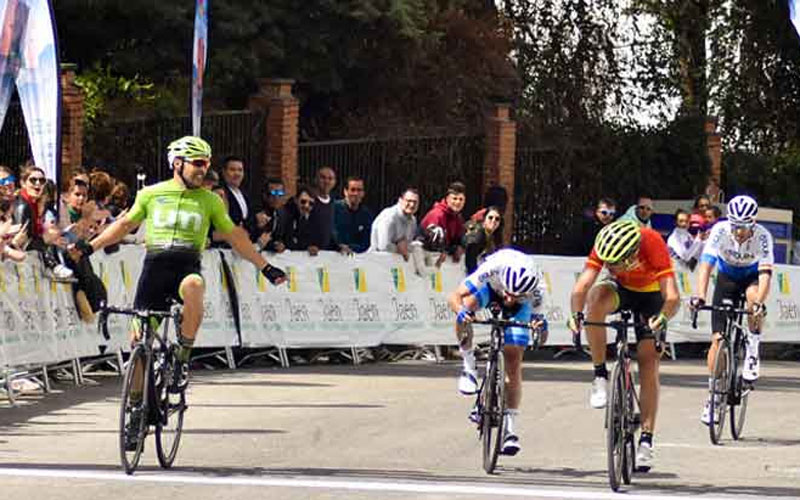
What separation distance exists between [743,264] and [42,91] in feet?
24.7

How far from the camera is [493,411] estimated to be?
A: 1403 cm

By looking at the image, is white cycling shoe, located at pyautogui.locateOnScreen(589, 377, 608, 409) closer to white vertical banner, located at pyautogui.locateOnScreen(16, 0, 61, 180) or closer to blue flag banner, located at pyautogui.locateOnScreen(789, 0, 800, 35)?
white vertical banner, located at pyautogui.locateOnScreen(16, 0, 61, 180)

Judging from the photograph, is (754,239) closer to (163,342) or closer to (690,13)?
(163,342)

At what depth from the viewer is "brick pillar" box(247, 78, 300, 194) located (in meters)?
30.3

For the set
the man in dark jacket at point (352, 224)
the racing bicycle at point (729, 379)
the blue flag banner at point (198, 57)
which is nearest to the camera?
the racing bicycle at point (729, 379)

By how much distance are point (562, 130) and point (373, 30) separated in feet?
22.0

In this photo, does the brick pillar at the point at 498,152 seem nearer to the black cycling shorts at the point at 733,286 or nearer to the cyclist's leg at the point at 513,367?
the black cycling shorts at the point at 733,286

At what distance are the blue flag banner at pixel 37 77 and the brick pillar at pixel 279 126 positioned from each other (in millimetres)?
8794

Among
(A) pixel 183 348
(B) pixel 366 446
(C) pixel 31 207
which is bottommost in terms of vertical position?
(B) pixel 366 446

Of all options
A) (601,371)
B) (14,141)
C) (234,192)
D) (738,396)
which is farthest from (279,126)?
(601,371)

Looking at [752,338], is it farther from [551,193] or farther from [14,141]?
[551,193]

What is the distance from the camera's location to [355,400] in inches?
758

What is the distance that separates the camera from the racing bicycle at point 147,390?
1337 centimetres

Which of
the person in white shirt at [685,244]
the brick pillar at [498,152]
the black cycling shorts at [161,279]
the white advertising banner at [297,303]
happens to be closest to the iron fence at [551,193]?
the brick pillar at [498,152]
